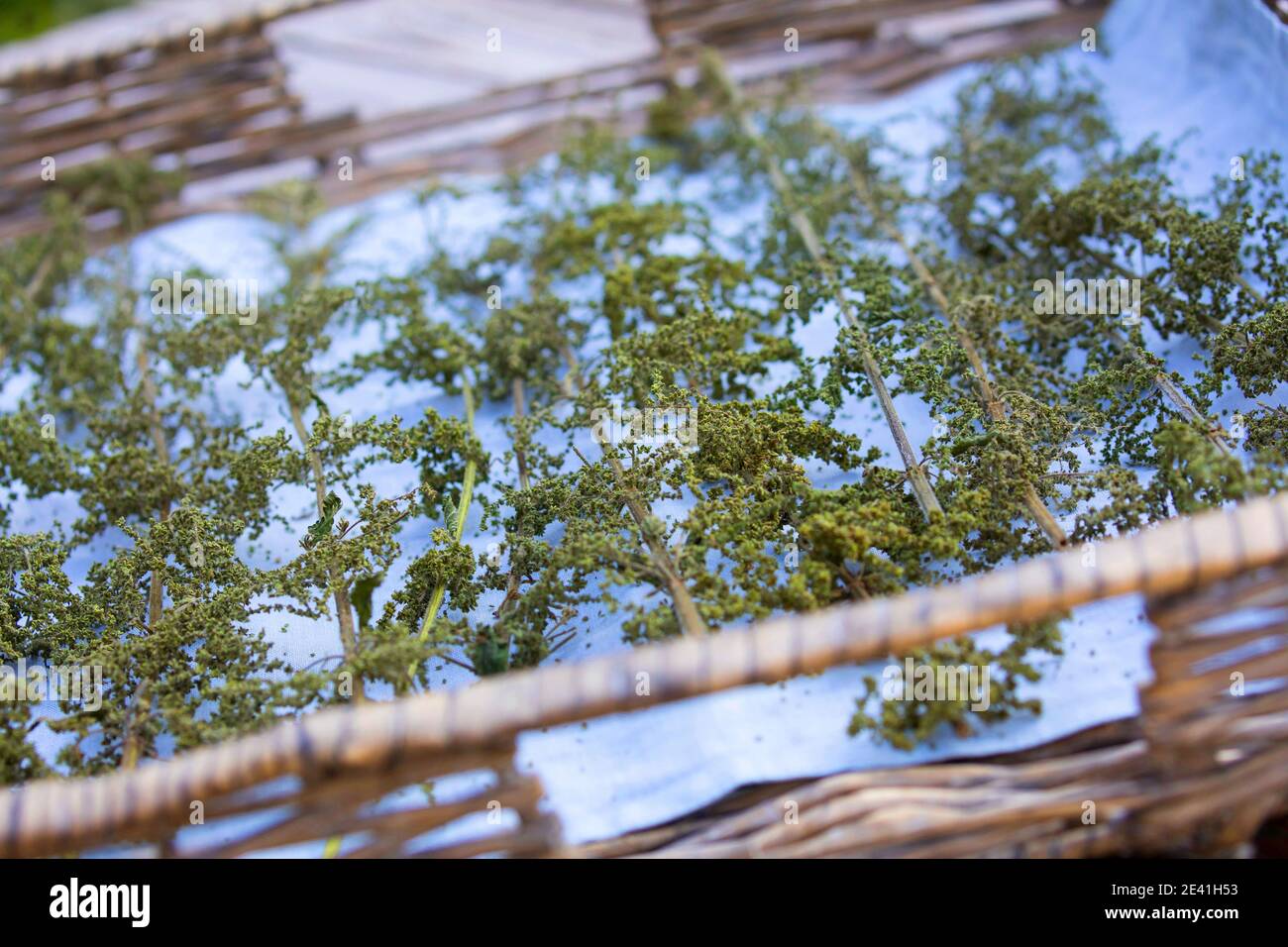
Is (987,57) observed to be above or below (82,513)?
above

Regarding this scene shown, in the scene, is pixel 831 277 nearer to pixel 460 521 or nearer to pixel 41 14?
pixel 460 521

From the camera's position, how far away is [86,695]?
5.64 feet

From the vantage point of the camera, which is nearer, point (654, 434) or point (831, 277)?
point (654, 434)

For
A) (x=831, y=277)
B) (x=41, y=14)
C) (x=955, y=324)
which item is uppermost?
(x=41, y=14)

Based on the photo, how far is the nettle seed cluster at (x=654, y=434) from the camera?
1689 millimetres

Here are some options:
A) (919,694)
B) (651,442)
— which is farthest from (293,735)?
(651,442)

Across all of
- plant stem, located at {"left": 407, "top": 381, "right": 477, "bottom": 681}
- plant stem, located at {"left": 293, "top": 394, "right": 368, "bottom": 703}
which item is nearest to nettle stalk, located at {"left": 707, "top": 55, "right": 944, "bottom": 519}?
plant stem, located at {"left": 407, "top": 381, "right": 477, "bottom": 681}

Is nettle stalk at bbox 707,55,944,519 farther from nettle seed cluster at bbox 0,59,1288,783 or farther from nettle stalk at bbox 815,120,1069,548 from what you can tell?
nettle stalk at bbox 815,120,1069,548

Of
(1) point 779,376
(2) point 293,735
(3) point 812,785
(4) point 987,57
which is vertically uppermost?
(4) point 987,57

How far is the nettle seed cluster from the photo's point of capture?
1689 mm

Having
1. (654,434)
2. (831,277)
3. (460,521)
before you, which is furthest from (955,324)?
(460,521)

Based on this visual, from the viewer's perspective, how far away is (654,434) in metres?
1.92

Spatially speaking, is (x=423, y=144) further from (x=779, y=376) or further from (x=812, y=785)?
(x=812, y=785)
